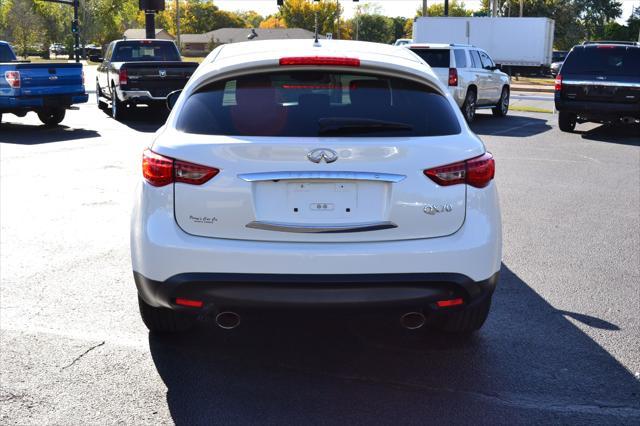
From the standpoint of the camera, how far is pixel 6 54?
1842 cm

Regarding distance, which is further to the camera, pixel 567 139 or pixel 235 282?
pixel 567 139

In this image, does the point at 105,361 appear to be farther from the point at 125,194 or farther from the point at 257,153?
the point at 125,194

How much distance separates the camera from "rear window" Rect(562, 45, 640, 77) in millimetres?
17047

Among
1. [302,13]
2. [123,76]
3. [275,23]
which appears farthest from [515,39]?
[275,23]

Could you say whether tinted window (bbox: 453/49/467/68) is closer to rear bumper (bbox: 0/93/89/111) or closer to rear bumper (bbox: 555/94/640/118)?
rear bumper (bbox: 555/94/640/118)

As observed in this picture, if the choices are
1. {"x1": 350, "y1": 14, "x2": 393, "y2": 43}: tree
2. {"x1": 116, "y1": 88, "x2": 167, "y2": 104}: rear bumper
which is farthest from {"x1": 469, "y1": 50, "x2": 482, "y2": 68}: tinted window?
{"x1": 350, "y1": 14, "x2": 393, "y2": 43}: tree

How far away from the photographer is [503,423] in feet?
12.2

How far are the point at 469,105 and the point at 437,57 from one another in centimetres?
153

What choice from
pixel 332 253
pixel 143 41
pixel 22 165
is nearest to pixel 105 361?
pixel 332 253

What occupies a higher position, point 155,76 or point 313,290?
point 155,76

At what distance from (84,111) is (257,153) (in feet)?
66.0

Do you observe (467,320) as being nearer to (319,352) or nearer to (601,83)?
(319,352)

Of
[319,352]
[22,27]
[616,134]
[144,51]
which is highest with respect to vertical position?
[22,27]

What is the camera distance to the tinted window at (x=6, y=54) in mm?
18266
